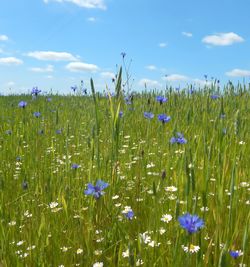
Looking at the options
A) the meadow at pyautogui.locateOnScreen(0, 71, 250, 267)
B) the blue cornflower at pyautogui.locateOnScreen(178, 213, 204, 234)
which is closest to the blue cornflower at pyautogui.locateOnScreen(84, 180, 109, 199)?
the meadow at pyautogui.locateOnScreen(0, 71, 250, 267)

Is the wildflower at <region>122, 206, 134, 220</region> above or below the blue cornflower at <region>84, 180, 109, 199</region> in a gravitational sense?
below

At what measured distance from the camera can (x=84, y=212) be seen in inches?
86.1

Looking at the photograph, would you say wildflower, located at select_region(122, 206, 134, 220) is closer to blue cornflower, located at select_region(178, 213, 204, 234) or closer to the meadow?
the meadow

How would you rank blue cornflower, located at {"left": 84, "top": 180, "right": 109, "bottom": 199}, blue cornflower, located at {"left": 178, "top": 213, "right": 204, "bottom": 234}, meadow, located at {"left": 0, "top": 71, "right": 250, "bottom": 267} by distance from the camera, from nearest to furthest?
blue cornflower, located at {"left": 178, "top": 213, "right": 204, "bottom": 234}
meadow, located at {"left": 0, "top": 71, "right": 250, "bottom": 267}
blue cornflower, located at {"left": 84, "top": 180, "right": 109, "bottom": 199}

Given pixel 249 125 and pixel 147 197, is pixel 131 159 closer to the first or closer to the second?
pixel 147 197

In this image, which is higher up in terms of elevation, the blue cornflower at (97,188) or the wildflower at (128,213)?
the blue cornflower at (97,188)

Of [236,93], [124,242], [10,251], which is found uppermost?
[236,93]

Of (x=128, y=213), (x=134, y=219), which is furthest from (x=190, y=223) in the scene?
(x=134, y=219)

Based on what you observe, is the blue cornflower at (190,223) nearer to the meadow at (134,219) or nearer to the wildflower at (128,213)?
the meadow at (134,219)

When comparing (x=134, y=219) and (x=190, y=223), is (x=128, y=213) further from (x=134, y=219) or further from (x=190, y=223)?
(x=190, y=223)

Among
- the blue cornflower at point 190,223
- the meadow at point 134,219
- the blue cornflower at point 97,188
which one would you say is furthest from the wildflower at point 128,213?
the blue cornflower at point 190,223

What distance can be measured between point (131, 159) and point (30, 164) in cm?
93

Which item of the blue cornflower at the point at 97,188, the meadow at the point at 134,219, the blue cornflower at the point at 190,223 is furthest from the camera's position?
the blue cornflower at the point at 97,188

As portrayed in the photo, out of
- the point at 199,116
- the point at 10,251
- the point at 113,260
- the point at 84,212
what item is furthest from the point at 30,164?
the point at 199,116
